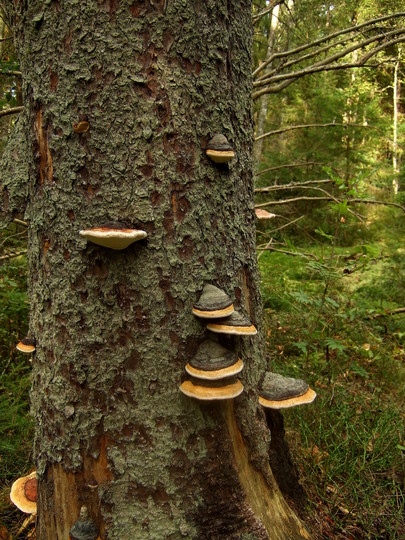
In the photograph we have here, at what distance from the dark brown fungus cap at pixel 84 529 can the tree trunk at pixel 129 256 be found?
0.11 ft

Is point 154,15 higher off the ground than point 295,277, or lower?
higher

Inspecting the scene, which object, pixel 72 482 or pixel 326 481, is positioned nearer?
pixel 72 482

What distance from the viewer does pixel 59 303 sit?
67.3 inches

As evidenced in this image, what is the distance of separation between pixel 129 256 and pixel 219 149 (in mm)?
638

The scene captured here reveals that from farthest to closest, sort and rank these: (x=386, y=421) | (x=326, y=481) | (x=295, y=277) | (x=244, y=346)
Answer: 1. (x=295, y=277)
2. (x=386, y=421)
3. (x=326, y=481)
4. (x=244, y=346)

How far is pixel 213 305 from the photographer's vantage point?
1620 mm

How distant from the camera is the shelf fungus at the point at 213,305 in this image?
5.25 feet

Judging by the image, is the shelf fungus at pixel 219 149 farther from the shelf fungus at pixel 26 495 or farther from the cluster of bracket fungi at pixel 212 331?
the shelf fungus at pixel 26 495

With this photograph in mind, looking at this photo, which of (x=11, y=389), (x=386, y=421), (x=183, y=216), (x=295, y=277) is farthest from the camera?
(x=295, y=277)

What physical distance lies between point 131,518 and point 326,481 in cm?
173

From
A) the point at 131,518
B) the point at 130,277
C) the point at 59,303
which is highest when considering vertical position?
the point at 130,277

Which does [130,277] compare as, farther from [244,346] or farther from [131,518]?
[131,518]

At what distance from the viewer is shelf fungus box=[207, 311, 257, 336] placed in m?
1.65

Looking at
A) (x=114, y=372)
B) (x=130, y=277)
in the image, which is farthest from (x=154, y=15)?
(x=114, y=372)
